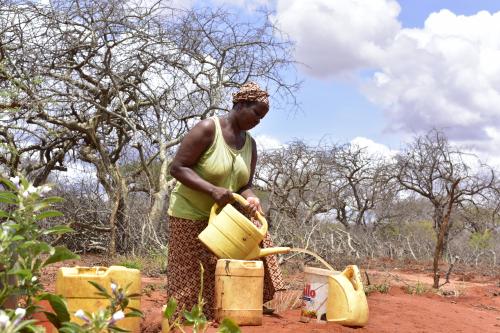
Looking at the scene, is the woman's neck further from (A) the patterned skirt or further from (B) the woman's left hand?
(A) the patterned skirt

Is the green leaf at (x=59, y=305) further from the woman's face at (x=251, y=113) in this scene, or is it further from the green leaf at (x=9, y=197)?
the woman's face at (x=251, y=113)

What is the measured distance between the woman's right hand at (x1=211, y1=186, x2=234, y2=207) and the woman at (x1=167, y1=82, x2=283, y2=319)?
1.4 inches

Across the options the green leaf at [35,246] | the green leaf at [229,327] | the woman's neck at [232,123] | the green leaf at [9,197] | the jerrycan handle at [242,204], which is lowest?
the green leaf at [229,327]

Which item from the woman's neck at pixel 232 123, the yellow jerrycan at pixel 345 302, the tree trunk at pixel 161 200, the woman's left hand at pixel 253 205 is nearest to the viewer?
the woman's left hand at pixel 253 205

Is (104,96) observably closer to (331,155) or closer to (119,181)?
(119,181)

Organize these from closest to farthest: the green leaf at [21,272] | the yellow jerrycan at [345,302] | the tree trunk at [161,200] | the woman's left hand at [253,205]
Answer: the green leaf at [21,272]
the woman's left hand at [253,205]
the yellow jerrycan at [345,302]
the tree trunk at [161,200]

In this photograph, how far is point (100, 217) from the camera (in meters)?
10.4

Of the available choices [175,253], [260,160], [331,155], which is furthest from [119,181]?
Answer: [331,155]

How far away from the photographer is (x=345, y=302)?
12.8 feet

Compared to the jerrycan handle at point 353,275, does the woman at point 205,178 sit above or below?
above

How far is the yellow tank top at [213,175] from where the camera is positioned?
3570 mm

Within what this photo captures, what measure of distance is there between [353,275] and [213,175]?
1.11m

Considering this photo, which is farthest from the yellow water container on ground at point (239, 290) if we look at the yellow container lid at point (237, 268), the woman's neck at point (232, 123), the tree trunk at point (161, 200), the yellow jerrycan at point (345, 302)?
the tree trunk at point (161, 200)

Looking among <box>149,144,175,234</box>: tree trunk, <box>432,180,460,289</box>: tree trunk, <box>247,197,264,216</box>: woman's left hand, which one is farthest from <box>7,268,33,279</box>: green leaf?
<box>149,144,175,234</box>: tree trunk
